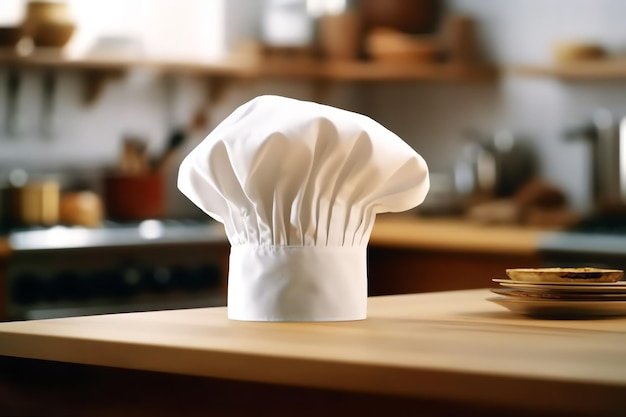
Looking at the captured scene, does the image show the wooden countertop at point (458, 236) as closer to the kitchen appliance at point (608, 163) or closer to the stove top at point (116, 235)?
the kitchen appliance at point (608, 163)

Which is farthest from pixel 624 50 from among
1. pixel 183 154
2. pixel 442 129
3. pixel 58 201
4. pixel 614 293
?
pixel 614 293

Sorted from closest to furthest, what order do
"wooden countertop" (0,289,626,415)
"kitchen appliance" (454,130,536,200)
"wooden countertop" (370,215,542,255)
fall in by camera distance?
"wooden countertop" (0,289,626,415) < "wooden countertop" (370,215,542,255) < "kitchen appliance" (454,130,536,200)

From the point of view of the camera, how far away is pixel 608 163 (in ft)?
13.7

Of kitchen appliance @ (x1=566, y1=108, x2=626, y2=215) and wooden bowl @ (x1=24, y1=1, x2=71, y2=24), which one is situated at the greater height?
wooden bowl @ (x1=24, y1=1, x2=71, y2=24)

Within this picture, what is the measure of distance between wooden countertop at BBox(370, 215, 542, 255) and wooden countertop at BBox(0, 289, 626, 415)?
2066 millimetres

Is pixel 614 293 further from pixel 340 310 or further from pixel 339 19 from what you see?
pixel 339 19

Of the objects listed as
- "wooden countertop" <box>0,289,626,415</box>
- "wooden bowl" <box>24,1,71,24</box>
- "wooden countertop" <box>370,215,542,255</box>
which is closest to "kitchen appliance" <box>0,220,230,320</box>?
"wooden countertop" <box>370,215,542,255</box>

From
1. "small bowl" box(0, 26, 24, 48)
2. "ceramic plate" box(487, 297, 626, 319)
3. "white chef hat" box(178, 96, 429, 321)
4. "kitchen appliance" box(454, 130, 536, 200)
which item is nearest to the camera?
"white chef hat" box(178, 96, 429, 321)

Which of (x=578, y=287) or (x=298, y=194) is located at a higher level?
(x=298, y=194)

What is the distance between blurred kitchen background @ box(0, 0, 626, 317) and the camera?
4074 millimetres

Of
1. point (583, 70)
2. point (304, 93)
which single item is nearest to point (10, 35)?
point (304, 93)

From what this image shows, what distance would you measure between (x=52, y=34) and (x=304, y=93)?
1.35m

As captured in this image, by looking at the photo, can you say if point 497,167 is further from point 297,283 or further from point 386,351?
point 386,351

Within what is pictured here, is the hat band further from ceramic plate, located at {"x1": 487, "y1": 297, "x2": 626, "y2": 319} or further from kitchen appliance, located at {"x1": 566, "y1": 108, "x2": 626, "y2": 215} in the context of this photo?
kitchen appliance, located at {"x1": 566, "y1": 108, "x2": 626, "y2": 215}
